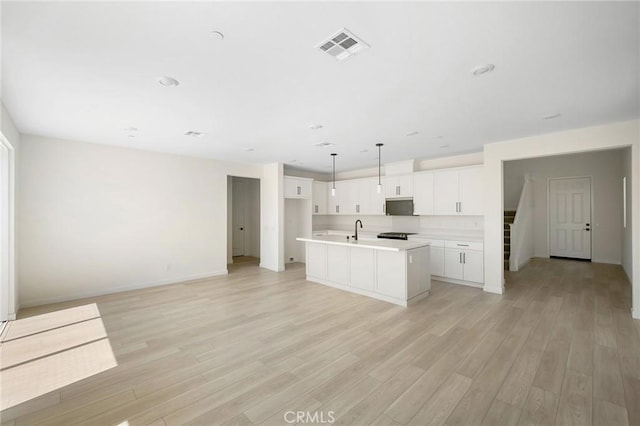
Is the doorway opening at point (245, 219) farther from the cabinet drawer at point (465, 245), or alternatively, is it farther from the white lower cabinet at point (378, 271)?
the cabinet drawer at point (465, 245)

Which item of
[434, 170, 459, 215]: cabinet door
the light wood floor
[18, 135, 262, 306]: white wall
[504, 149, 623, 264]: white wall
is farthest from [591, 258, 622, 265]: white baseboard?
[18, 135, 262, 306]: white wall

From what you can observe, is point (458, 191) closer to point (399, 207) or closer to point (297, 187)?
point (399, 207)

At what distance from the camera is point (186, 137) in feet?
15.1

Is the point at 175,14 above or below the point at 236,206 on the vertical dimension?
above

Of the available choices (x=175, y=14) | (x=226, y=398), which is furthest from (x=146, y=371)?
(x=175, y=14)

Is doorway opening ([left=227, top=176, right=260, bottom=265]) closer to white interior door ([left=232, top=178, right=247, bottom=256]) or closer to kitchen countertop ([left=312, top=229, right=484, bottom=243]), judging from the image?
white interior door ([left=232, top=178, right=247, bottom=256])

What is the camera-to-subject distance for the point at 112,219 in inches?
203

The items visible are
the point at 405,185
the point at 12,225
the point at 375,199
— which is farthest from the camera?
the point at 375,199

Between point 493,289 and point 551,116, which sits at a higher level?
point 551,116

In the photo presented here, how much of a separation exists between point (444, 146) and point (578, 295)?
3.44 meters

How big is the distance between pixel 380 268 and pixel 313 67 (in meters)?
3.34

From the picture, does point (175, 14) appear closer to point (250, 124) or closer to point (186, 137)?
point (250, 124)

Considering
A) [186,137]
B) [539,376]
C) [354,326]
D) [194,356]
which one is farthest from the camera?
[186,137]

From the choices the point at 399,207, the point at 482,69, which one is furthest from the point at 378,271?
the point at 482,69
